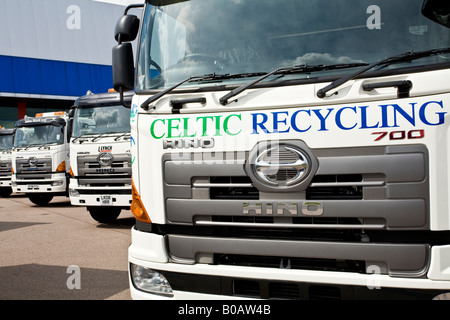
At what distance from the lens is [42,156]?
36.9 feet

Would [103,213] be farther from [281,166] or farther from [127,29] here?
[281,166]

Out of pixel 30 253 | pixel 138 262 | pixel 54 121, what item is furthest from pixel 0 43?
pixel 138 262

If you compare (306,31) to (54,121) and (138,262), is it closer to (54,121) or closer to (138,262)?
(138,262)

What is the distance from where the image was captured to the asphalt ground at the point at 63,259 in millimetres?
4168

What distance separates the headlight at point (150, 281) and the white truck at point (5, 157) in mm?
13697

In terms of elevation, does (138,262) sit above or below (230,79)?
below

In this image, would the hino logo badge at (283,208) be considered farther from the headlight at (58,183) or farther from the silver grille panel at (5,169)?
the silver grille panel at (5,169)

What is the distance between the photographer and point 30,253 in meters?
5.90

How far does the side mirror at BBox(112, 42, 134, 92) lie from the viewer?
3.23 m

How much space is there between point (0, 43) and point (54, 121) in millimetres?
17824

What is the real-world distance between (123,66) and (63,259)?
10.8ft

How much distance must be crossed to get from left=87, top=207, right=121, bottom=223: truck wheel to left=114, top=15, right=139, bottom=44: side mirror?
18.2 ft

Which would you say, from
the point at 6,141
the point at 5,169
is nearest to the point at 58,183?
the point at 5,169
